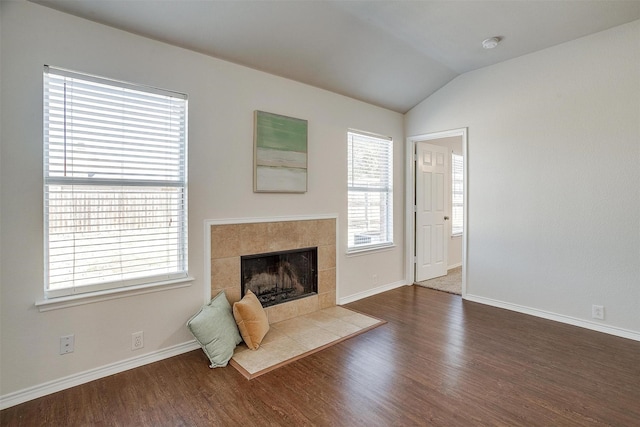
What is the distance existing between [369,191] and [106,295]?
308 cm

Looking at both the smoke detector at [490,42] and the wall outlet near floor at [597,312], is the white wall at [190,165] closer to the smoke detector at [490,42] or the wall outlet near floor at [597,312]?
the smoke detector at [490,42]

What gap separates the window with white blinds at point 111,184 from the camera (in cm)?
216

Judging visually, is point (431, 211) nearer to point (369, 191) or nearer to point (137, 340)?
point (369, 191)

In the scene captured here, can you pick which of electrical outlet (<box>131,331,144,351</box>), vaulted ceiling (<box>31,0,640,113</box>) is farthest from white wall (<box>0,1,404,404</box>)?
vaulted ceiling (<box>31,0,640,113</box>)

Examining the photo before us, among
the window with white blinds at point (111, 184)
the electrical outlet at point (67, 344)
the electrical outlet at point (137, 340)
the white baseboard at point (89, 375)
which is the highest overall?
the window with white blinds at point (111, 184)

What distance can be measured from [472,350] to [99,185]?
10.5 ft

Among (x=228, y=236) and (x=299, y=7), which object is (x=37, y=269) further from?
(x=299, y=7)

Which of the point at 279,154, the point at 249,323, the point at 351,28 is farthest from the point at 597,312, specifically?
the point at 351,28

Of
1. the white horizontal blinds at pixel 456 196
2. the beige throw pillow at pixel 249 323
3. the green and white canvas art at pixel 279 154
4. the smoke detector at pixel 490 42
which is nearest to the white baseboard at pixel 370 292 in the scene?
the beige throw pillow at pixel 249 323

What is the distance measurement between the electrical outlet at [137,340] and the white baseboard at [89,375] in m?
0.08

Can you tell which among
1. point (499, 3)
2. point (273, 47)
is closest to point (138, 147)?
point (273, 47)

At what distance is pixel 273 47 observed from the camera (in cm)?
287

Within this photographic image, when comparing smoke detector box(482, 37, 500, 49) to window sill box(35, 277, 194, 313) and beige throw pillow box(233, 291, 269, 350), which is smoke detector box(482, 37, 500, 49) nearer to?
beige throw pillow box(233, 291, 269, 350)

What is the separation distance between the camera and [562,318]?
3344mm
